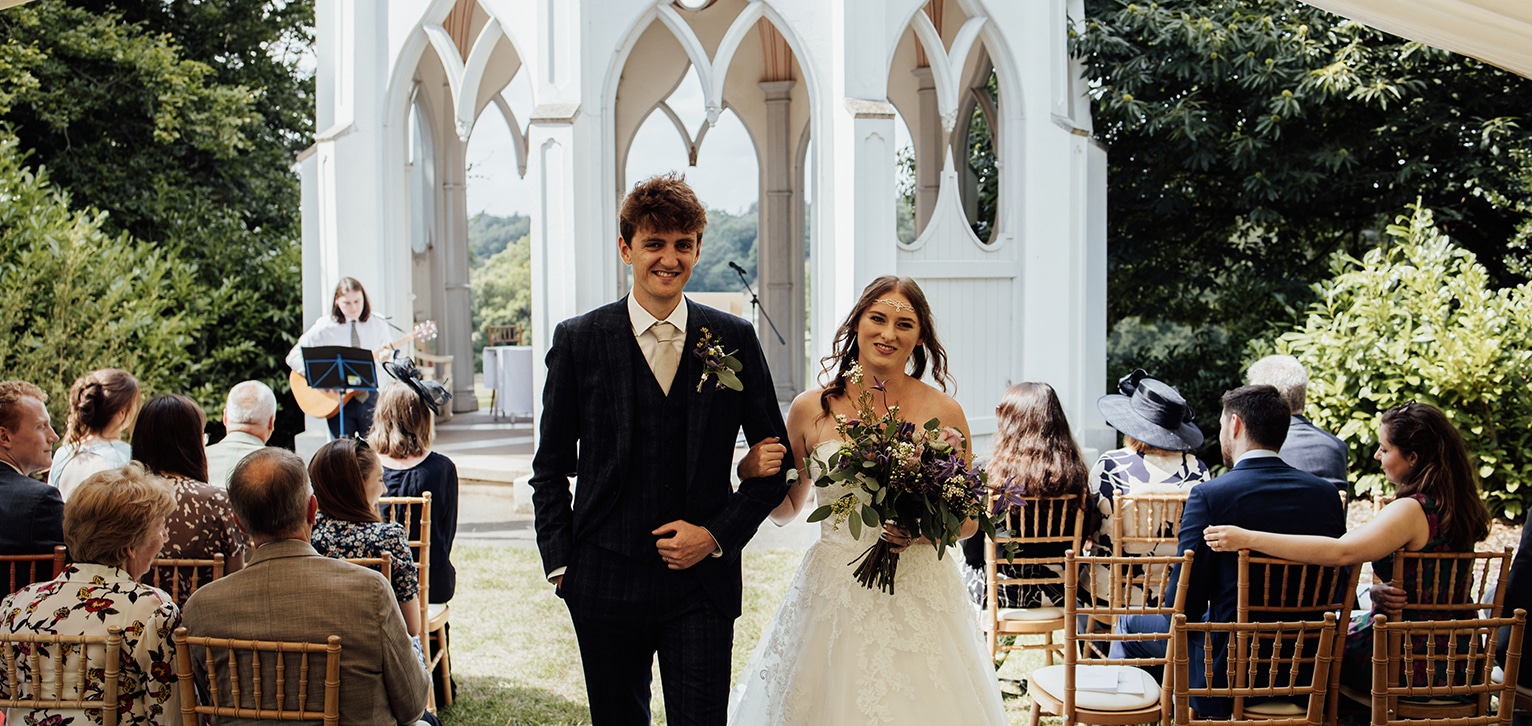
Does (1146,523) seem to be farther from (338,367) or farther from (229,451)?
(338,367)

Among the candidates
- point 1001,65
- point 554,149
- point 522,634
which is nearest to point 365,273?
point 554,149

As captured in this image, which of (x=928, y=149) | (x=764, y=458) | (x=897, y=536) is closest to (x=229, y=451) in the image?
(x=764, y=458)

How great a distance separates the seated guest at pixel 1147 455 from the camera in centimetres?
488

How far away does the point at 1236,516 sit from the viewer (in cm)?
367

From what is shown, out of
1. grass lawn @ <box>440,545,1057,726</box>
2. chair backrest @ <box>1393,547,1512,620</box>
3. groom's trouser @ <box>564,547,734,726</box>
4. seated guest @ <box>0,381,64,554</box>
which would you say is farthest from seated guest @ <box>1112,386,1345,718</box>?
seated guest @ <box>0,381,64,554</box>

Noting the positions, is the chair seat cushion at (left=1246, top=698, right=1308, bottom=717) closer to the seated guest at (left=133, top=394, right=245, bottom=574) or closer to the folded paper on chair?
the folded paper on chair

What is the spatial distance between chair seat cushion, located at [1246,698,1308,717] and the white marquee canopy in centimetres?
232

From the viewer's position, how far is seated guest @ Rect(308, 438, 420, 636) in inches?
154

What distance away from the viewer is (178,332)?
11117 millimetres

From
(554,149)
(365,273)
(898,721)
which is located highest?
(554,149)

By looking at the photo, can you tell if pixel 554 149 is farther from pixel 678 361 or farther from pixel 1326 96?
pixel 1326 96

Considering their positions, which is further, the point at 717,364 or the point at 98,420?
the point at 98,420

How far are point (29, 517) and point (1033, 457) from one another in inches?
141

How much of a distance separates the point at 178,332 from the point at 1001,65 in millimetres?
7984
